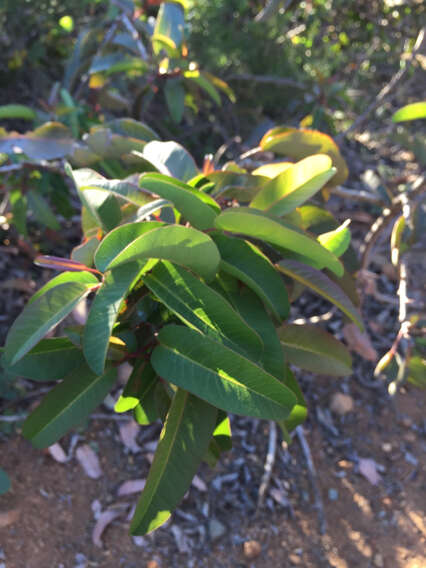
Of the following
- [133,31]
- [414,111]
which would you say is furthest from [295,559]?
[133,31]

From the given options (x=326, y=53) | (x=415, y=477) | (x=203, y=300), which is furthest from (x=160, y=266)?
(x=326, y=53)

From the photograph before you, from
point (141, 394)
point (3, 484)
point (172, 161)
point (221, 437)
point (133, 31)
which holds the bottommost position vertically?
point (3, 484)

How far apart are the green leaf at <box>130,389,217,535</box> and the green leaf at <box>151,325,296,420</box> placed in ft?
0.29

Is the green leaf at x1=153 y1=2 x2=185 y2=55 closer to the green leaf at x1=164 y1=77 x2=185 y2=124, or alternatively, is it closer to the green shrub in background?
the green leaf at x1=164 y1=77 x2=185 y2=124

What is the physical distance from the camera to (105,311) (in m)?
0.83

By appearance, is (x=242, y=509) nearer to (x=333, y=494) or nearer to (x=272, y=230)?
(x=333, y=494)

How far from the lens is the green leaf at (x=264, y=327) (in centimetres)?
91

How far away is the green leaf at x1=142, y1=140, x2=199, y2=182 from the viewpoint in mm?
1101

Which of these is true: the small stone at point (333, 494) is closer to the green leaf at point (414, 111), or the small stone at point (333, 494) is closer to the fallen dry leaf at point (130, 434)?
the fallen dry leaf at point (130, 434)

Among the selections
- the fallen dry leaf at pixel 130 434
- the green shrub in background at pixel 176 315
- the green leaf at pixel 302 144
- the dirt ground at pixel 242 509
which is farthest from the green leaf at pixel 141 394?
the fallen dry leaf at pixel 130 434

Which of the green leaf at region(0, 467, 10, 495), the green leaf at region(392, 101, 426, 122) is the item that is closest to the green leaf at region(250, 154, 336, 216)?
the green leaf at region(392, 101, 426, 122)

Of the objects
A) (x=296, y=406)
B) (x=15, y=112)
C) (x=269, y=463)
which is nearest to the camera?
(x=296, y=406)

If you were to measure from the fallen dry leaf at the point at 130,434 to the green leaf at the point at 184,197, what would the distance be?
43.9 inches

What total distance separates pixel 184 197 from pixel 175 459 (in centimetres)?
43
